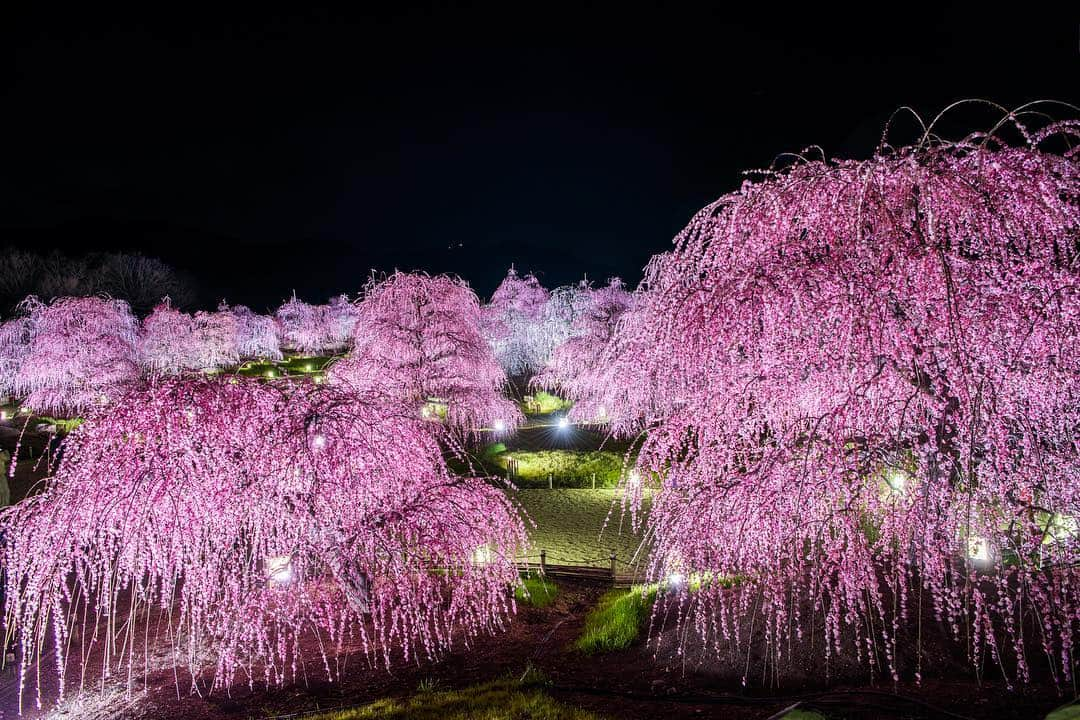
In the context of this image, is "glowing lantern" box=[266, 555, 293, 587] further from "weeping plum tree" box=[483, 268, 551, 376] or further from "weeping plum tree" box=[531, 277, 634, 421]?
"weeping plum tree" box=[483, 268, 551, 376]

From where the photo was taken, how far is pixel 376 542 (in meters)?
6.51

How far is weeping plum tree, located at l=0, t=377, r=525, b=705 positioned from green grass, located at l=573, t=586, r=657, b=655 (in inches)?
56.5

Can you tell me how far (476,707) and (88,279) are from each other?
49.3 meters

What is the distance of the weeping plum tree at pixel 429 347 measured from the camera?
1479cm

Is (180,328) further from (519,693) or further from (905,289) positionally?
(905,289)

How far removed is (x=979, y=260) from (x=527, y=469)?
14.0 m

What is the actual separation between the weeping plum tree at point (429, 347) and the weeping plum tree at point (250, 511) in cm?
784

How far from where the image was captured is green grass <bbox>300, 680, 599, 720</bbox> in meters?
5.65

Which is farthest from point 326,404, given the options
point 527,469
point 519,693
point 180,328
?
point 180,328

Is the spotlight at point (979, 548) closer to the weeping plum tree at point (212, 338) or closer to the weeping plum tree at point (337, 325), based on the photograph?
the weeping plum tree at point (212, 338)

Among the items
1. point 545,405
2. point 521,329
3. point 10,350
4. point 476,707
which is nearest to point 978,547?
point 476,707

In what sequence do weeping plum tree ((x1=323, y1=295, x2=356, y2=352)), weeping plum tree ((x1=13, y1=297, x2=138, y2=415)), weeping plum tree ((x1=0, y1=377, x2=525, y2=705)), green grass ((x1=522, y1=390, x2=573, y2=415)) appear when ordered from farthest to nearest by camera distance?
weeping plum tree ((x1=323, y1=295, x2=356, y2=352)) → green grass ((x1=522, y1=390, x2=573, y2=415)) → weeping plum tree ((x1=13, y1=297, x2=138, y2=415)) → weeping plum tree ((x1=0, y1=377, x2=525, y2=705))

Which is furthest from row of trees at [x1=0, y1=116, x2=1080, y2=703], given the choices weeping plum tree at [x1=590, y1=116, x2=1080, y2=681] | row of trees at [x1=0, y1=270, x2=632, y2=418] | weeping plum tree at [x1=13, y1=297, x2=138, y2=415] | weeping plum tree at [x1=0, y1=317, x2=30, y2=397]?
weeping plum tree at [x1=0, y1=317, x2=30, y2=397]

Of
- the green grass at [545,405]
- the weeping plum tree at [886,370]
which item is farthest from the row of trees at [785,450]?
the green grass at [545,405]
